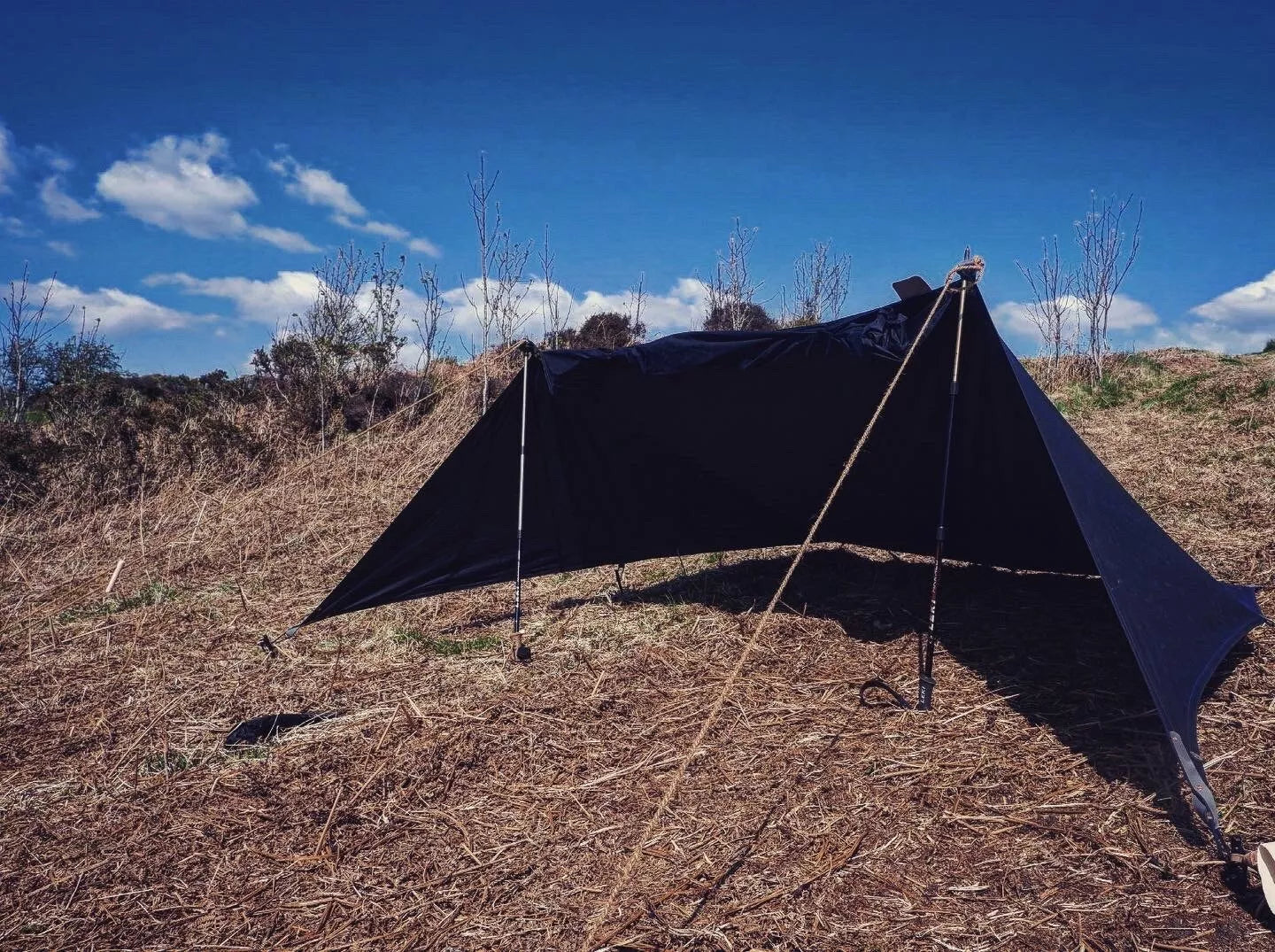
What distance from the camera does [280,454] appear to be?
11320 mm

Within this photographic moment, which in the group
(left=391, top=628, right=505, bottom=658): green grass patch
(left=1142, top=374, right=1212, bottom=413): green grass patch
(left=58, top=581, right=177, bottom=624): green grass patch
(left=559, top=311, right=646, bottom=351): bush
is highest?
(left=559, top=311, right=646, bottom=351): bush

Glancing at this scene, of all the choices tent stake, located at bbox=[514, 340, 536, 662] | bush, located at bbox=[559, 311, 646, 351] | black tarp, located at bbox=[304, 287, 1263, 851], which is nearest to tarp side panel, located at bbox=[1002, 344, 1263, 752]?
black tarp, located at bbox=[304, 287, 1263, 851]

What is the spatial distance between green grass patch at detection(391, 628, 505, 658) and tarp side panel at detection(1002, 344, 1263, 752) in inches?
138

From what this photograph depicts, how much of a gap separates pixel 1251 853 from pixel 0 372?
16416 mm

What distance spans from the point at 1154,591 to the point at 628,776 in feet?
8.85

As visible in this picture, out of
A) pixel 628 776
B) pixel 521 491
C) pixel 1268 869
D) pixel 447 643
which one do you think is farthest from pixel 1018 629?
pixel 447 643

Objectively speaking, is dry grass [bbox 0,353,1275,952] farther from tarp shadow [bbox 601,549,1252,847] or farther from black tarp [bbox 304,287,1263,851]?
black tarp [bbox 304,287,1263,851]

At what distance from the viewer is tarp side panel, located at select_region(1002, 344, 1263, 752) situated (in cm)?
326

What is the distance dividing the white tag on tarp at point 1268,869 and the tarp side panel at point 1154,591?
0.56 meters

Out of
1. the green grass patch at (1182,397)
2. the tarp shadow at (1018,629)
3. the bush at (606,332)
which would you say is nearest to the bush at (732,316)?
the bush at (606,332)

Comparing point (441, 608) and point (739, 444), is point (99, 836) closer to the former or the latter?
point (441, 608)

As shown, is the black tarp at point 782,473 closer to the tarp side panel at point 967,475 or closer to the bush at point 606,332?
the tarp side panel at point 967,475

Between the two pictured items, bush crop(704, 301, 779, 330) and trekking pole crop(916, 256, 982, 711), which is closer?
trekking pole crop(916, 256, 982, 711)

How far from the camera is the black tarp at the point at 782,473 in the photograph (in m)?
3.97
